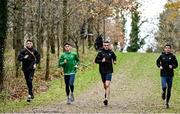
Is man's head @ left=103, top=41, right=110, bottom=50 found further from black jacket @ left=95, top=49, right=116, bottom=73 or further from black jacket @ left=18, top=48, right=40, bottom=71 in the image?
black jacket @ left=18, top=48, right=40, bottom=71

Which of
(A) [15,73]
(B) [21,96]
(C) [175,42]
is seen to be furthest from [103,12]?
(C) [175,42]

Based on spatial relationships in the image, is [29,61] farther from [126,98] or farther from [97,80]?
[97,80]

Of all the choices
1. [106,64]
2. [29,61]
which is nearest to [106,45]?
[106,64]

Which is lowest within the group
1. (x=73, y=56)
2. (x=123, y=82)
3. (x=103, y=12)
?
(x=123, y=82)

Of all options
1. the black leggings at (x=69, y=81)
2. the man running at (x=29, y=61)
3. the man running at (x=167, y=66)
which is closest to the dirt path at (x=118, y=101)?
the black leggings at (x=69, y=81)

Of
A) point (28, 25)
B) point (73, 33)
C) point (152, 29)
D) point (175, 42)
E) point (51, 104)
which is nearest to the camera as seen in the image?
point (51, 104)

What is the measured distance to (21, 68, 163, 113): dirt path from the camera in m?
17.2

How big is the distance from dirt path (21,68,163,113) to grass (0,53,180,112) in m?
0.33

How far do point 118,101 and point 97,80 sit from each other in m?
9.66

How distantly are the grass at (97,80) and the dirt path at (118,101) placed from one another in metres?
0.33

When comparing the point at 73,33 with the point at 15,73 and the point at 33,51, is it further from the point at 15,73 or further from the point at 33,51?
the point at 33,51

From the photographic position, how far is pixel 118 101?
66.2ft

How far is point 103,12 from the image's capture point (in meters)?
39.7

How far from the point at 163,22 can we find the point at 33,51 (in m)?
75.0
